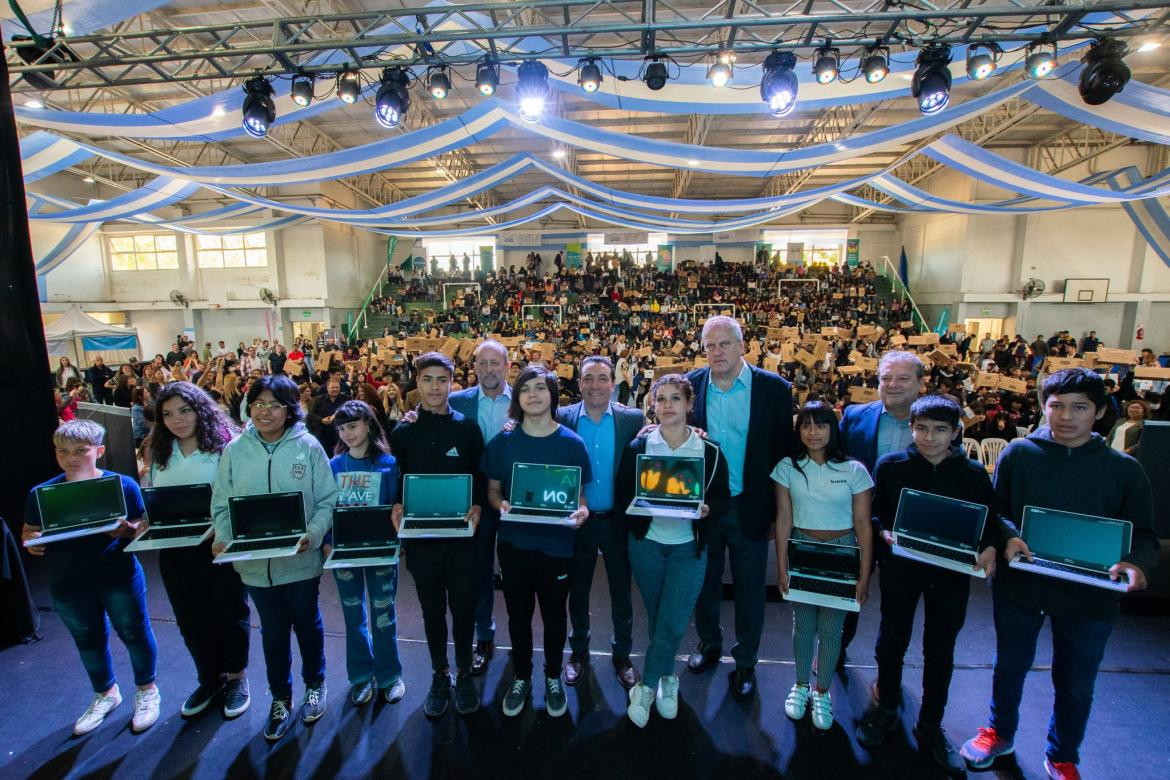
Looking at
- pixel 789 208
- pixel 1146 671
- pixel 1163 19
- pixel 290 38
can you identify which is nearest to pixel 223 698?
pixel 1146 671

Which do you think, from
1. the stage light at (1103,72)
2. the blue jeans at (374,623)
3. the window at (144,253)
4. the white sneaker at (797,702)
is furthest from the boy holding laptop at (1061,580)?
the window at (144,253)

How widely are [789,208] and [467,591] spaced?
896 centimetres

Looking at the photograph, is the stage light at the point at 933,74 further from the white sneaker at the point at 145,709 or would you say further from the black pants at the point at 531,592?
the white sneaker at the point at 145,709

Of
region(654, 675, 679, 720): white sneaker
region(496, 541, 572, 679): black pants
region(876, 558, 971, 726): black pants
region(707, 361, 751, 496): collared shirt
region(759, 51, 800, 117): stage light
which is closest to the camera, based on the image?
region(876, 558, 971, 726): black pants

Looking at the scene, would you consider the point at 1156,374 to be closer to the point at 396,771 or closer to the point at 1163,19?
the point at 1163,19

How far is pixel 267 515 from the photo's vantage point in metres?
2.00

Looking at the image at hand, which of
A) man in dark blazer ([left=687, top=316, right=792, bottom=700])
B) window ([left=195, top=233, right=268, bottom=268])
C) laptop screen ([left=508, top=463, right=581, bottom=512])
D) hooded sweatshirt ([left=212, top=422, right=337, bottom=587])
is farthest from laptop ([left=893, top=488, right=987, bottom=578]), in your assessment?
window ([left=195, top=233, right=268, bottom=268])

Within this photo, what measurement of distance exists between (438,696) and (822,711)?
1732 mm

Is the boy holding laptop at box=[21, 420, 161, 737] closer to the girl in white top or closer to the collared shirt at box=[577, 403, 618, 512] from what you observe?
the collared shirt at box=[577, 403, 618, 512]

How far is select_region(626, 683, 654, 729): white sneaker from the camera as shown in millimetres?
2182

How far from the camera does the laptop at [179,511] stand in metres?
2.05

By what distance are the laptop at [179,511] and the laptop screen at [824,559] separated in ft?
7.85

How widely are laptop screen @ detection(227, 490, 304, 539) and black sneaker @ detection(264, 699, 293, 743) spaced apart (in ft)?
2.84

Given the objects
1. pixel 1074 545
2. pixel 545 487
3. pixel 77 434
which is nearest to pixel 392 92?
pixel 77 434
